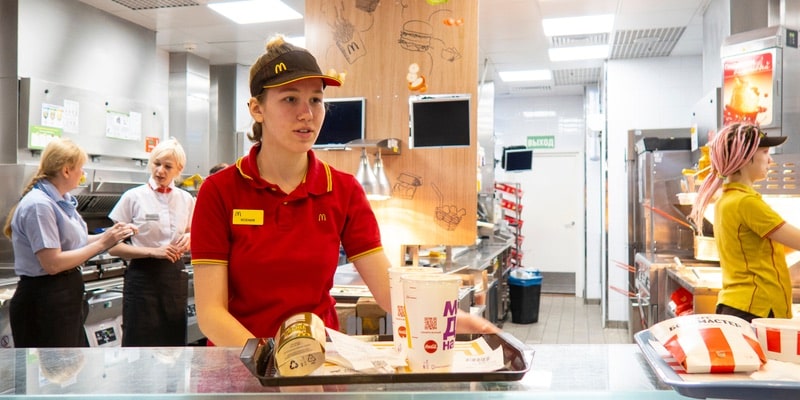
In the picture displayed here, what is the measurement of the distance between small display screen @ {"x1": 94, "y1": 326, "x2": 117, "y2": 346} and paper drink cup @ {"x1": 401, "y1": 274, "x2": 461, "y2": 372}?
4439 mm

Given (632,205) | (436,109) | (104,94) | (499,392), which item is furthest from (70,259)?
(632,205)

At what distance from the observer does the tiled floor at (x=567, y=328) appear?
7.55 m

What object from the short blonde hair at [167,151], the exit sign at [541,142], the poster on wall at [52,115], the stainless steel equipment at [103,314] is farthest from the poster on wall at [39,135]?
the exit sign at [541,142]

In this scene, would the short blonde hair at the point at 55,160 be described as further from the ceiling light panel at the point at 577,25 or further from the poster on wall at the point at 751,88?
the ceiling light panel at the point at 577,25

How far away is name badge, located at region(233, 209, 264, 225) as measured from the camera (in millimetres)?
1643

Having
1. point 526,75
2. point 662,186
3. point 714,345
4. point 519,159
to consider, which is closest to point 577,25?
point 662,186

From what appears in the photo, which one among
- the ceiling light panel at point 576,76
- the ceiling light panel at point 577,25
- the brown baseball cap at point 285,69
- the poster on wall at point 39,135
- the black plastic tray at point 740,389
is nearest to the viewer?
the black plastic tray at point 740,389

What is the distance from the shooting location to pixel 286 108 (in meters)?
1.60

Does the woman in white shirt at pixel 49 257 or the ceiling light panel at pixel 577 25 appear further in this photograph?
the ceiling light panel at pixel 577 25

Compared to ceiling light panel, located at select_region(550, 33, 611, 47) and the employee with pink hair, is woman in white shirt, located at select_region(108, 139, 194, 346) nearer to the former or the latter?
the employee with pink hair

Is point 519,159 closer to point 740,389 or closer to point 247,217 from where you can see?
point 247,217

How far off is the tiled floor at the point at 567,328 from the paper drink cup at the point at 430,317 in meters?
6.34

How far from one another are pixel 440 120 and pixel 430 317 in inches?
137

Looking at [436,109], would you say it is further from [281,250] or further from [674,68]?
[674,68]
